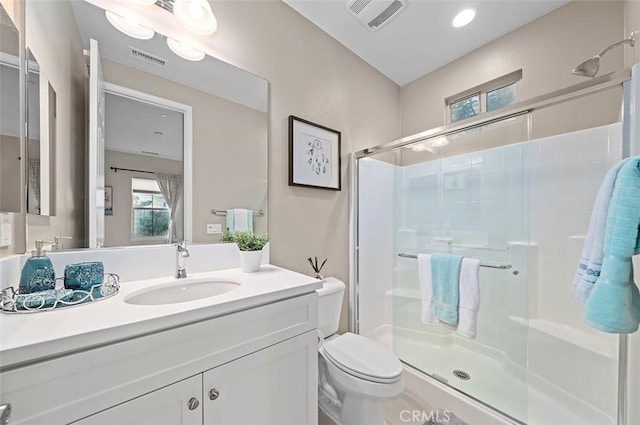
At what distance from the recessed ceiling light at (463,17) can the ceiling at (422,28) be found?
3cm

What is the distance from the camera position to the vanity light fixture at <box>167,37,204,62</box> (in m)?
1.19

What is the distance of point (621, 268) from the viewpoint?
72cm

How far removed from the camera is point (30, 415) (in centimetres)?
51

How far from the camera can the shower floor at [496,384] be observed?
132 centimetres

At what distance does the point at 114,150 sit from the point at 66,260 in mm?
464

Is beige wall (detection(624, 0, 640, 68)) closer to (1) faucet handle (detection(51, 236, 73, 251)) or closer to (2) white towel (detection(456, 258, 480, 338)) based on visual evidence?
(2) white towel (detection(456, 258, 480, 338))

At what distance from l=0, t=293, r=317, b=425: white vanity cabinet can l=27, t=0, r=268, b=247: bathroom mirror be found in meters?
0.59

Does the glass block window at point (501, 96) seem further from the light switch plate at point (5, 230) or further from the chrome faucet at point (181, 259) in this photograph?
the light switch plate at point (5, 230)

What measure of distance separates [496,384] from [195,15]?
8.85 ft

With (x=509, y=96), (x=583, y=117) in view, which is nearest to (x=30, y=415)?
(x=583, y=117)

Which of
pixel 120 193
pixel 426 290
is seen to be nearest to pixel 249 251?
pixel 120 193

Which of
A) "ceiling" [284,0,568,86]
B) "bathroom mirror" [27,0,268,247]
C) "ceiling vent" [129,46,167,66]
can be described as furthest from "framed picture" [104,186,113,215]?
"ceiling" [284,0,568,86]

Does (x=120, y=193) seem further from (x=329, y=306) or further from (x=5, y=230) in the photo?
(x=329, y=306)

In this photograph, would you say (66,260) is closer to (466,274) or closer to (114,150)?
(114,150)
